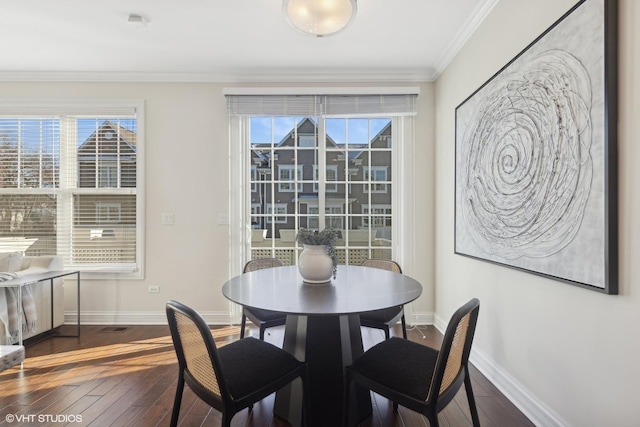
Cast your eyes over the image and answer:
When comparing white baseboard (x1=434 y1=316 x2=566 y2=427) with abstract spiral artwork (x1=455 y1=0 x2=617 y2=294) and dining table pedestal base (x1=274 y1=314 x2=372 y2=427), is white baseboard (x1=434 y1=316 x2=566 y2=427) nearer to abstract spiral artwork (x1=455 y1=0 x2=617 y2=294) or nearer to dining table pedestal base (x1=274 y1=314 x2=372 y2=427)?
abstract spiral artwork (x1=455 y1=0 x2=617 y2=294)

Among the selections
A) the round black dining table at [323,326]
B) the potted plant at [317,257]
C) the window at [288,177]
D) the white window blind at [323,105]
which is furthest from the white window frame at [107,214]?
the potted plant at [317,257]

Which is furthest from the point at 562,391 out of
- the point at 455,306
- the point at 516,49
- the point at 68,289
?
the point at 68,289

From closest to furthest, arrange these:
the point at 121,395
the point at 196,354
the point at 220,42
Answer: the point at 196,354 → the point at 121,395 → the point at 220,42

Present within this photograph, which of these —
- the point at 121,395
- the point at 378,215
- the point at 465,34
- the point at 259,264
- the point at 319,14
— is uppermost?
the point at 465,34

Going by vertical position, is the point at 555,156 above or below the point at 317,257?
above

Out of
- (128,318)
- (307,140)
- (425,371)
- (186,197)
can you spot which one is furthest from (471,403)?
(128,318)

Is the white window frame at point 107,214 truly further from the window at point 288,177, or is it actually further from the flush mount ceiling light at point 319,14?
the flush mount ceiling light at point 319,14

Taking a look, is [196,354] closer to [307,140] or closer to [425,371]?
[425,371]

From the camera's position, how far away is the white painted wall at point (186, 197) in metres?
3.47

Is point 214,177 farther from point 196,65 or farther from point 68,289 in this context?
point 68,289

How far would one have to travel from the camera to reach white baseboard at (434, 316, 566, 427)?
1.75 meters

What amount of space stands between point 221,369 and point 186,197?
8.37 feet

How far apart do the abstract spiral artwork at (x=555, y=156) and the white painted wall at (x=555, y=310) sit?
5 cm

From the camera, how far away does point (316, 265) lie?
1.94 m
